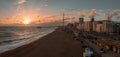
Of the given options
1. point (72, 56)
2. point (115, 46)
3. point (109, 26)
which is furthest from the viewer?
point (109, 26)

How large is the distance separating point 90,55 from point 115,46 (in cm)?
1510

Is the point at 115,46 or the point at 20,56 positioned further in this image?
the point at 115,46

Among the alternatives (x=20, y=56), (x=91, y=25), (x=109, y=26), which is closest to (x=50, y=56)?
(x=20, y=56)

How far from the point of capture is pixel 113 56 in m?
19.2

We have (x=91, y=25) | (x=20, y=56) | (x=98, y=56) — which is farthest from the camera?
(x=91, y=25)

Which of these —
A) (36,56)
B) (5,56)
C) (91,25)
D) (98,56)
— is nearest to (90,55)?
(98,56)

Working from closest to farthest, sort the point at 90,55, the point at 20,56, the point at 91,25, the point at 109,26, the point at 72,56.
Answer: the point at 90,55, the point at 72,56, the point at 20,56, the point at 109,26, the point at 91,25

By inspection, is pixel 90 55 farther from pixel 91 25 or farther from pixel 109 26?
pixel 91 25

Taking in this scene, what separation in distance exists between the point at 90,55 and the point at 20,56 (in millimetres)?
9646

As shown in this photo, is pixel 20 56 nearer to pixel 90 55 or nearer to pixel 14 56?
pixel 14 56

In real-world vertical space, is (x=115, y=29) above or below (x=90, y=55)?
below

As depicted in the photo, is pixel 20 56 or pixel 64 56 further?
pixel 20 56

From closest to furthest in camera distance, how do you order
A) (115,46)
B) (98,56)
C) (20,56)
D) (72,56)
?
(98,56) → (72,56) → (20,56) → (115,46)

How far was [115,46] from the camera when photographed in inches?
1203
